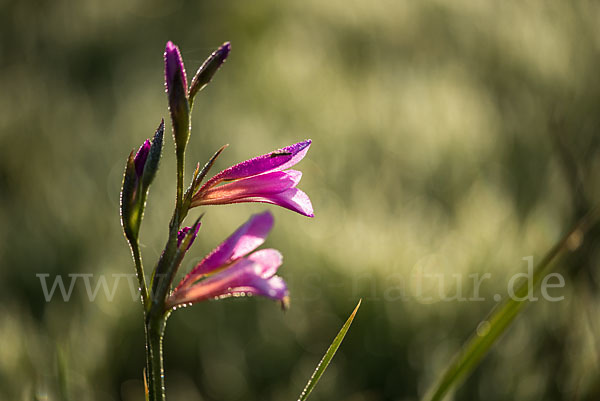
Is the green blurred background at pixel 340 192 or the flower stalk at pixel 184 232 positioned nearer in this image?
the flower stalk at pixel 184 232

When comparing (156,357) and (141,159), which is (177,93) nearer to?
(141,159)

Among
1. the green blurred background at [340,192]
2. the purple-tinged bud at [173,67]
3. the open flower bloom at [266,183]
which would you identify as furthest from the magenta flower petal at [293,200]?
the green blurred background at [340,192]

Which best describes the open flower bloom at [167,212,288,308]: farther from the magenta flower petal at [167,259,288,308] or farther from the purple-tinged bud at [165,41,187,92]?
the purple-tinged bud at [165,41,187,92]

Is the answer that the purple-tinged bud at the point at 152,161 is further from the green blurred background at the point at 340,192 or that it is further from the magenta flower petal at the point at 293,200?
the green blurred background at the point at 340,192

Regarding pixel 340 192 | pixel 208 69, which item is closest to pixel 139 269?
pixel 208 69

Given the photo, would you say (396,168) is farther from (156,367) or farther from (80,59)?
(80,59)

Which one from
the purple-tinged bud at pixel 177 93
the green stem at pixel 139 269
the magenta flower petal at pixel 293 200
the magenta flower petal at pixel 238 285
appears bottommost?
the magenta flower petal at pixel 238 285
